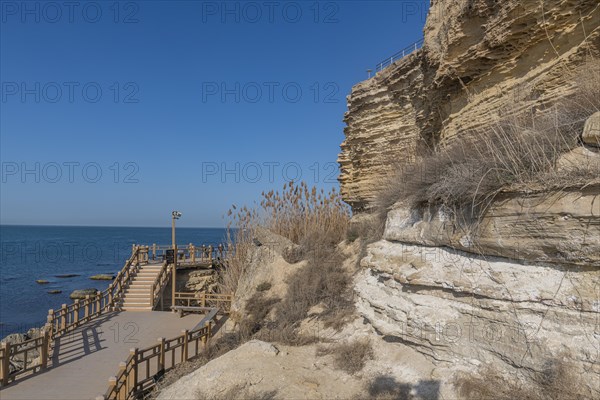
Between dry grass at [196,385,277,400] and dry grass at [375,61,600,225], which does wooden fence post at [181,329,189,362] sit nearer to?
dry grass at [196,385,277,400]

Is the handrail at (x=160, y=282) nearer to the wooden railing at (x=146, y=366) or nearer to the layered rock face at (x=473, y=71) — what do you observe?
the wooden railing at (x=146, y=366)

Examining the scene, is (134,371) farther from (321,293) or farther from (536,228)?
(536,228)

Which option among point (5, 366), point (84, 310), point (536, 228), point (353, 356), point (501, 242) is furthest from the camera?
point (84, 310)

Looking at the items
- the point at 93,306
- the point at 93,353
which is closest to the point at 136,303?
the point at 93,306

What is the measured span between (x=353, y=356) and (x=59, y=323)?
38.0 feet

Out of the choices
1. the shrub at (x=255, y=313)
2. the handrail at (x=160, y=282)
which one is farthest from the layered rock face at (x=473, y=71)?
the handrail at (x=160, y=282)

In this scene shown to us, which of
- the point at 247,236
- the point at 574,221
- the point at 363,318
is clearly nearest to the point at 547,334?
the point at 574,221

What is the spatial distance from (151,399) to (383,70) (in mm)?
11749

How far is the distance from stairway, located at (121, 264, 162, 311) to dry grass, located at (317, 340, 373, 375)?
11493 millimetres

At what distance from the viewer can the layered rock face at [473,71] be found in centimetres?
548

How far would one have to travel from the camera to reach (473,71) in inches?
289

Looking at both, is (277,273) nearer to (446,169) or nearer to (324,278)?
(324,278)

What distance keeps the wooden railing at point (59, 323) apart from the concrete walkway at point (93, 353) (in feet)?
0.91

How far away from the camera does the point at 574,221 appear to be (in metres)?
3.70
